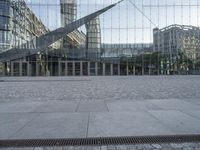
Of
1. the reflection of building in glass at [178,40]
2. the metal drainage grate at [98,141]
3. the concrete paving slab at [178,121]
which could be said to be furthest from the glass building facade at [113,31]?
the metal drainage grate at [98,141]

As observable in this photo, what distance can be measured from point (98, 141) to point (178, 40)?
48.4 m

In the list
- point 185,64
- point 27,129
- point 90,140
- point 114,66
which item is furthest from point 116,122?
point 185,64

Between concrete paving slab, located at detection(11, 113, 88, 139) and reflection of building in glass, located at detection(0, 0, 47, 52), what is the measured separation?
41.7 m

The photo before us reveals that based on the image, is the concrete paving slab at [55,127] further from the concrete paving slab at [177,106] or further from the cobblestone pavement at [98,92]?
the cobblestone pavement at [98,92]

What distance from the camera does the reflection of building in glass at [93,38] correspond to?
48.4m

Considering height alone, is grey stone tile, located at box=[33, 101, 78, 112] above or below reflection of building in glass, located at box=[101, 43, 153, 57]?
below

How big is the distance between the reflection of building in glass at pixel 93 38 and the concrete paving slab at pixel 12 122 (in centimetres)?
4056

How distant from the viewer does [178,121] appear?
6.89 meters

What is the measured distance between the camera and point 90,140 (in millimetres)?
5332

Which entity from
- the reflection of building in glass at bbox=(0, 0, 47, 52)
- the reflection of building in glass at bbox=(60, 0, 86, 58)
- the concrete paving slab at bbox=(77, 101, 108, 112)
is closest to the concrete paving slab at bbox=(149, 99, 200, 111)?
the concrete paving slab at bbox=(77, 101, 108, 112)

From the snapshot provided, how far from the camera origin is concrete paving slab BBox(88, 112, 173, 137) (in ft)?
19.0

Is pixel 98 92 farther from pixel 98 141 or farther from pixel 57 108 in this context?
pixel 98 141

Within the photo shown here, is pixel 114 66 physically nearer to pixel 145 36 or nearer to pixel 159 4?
pixel 145 36

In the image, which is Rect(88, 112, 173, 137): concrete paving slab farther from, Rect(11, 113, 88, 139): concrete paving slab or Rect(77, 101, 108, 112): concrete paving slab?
Rect(77, 101, 108, 112): concrete paving slab
